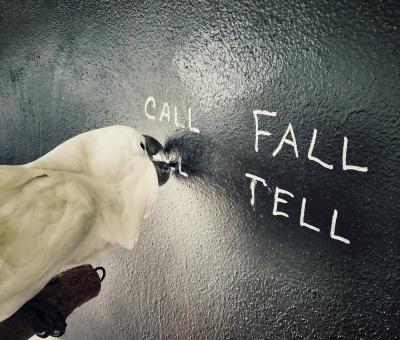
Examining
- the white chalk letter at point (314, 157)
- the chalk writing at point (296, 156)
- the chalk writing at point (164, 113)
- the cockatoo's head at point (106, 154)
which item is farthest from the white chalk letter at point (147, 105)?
the white chalk letter at point (314, 157)

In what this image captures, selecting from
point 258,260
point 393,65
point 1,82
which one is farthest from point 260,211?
point 1,82

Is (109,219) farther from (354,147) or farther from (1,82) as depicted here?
(1,82)

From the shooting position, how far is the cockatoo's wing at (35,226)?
0.56 m

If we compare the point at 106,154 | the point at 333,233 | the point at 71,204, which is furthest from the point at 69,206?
the point at 333,233

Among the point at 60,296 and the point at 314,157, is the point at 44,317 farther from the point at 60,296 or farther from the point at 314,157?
the point at 314,157

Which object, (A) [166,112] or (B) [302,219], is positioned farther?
(A) [166,112]

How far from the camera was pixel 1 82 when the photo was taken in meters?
1.34

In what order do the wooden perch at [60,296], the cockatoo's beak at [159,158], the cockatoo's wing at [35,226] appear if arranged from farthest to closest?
the cockatoo's beak at [159,158], the wooden perch at [60,296], the cockatoo's wing at [35,226]

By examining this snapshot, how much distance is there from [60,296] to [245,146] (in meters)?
0.37

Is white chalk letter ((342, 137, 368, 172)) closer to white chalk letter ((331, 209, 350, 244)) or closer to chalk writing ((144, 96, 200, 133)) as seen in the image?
white chalk letter ((331, 209, 350, 244))

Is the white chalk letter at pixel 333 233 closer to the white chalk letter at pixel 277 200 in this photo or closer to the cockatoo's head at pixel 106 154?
the white chalk letter at pixel 277 200

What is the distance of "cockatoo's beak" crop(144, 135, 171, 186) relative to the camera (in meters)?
0.82

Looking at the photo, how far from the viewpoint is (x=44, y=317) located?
707 mm

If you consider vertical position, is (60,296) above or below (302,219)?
below
